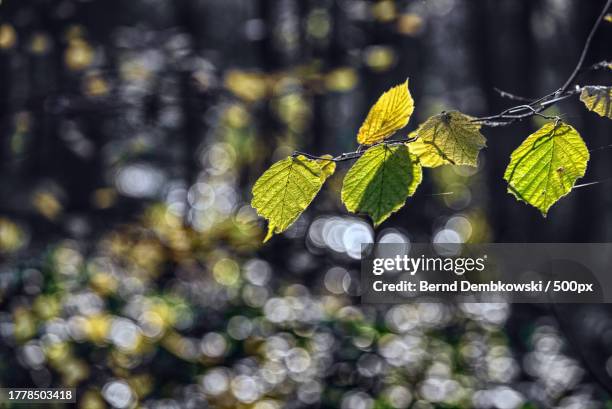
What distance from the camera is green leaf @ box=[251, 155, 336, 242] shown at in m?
0.84

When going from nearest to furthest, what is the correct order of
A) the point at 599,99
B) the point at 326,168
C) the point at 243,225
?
the point at 599,99 → the point at 326,168 → the point at 243,225

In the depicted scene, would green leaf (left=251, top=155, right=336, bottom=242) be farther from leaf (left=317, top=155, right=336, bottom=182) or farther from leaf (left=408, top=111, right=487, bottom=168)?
leaf (left=408, top=111, right=487, bottom=168)

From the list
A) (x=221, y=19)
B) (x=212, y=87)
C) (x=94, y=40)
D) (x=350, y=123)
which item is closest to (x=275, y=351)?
(x=212, y=87)

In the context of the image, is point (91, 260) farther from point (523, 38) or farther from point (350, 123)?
point (350, 123)

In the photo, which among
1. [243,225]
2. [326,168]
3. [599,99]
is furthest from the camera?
[243,225]

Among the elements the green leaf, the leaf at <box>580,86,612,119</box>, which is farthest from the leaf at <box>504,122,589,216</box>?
the green leaf

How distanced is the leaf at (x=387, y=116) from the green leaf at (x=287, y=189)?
8 cm

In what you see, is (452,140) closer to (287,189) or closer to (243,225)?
(287,189)

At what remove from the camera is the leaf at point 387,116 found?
2.72ft

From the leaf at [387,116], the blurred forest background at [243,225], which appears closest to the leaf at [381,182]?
the leaf at [387,116]

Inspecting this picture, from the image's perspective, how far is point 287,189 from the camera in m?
0.85

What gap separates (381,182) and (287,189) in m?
0.13

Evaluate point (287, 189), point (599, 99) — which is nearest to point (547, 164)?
point (599, 99)

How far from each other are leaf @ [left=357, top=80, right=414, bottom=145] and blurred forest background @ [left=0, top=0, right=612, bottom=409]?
1.30 meters
